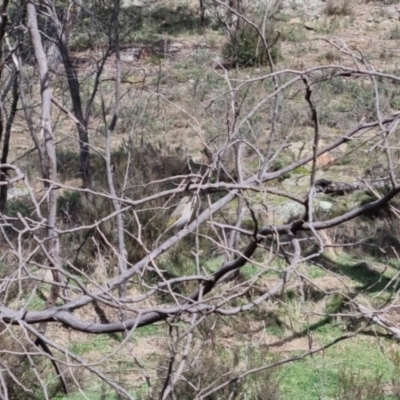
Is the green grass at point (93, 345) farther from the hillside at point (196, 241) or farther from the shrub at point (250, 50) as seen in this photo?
the shrub at point (250, 50)

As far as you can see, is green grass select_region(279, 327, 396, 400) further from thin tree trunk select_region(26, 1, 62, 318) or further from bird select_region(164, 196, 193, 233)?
thin tree trunk select_region(26, 1, 62, 318)

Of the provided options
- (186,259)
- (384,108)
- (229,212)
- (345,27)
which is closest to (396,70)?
(384,108)

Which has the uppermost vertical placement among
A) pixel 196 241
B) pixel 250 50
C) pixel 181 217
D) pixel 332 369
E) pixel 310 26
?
pixel 196 241

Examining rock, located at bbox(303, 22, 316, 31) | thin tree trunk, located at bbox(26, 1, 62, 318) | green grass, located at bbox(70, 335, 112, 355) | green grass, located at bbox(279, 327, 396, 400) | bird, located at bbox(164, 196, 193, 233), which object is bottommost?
rock, located at bbox(303, 22, 316, 31)

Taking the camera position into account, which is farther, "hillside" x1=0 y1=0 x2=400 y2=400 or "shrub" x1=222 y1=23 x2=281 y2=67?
"shrub" x1=222 y1=23 x2=281 y2=67

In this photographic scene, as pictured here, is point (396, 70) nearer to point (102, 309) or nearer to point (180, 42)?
point (180, 42)

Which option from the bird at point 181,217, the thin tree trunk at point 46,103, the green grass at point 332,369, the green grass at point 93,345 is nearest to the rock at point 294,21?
the bird at point 181,217

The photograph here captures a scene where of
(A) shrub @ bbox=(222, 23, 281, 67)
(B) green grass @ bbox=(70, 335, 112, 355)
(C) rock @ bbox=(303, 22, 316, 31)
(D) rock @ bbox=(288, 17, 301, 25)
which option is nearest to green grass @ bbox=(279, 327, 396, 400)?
(B) green grass @ bbox=(70, 335, 112, 355)

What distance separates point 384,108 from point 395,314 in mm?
5969

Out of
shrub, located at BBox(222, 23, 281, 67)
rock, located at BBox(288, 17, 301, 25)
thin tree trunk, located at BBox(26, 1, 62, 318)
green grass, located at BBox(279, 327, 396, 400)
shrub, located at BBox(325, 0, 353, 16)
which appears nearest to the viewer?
thin tree trunk, located at BBox(26, 1, 62, 318)

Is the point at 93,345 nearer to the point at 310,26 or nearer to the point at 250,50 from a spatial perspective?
the point at 250,50

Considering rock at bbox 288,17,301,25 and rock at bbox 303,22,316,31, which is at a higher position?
rock at bbox 288,17,301,25

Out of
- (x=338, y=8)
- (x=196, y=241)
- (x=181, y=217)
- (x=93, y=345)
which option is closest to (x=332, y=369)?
(x=181, y=217)

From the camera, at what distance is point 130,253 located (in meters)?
6.89
